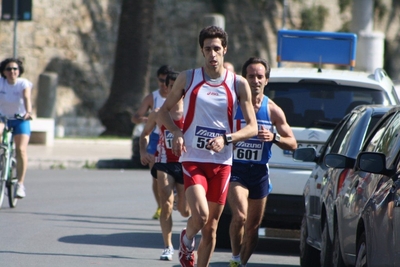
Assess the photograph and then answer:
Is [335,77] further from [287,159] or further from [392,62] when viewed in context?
[392,62]

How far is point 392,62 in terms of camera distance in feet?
138

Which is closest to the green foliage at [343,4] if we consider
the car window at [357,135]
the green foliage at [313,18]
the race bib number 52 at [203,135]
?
the green foliage at [313,18]

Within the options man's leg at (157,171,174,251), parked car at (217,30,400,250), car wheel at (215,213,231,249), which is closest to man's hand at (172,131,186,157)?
man's leg at (157,171,174,251)

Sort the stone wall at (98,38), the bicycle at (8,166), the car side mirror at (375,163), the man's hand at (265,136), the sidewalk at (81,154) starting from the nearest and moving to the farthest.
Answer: the car side mirror at (375,163), the man's hand at (265,136), the bicycle at (8,166), the sidewalk at (81,154), the stone wall at (98,38)

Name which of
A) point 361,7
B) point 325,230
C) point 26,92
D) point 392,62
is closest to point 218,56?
point 325,230

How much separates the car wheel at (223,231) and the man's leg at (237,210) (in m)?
1.87

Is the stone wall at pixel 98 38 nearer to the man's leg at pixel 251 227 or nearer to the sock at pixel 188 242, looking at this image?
the man's leg at pixel 251 227

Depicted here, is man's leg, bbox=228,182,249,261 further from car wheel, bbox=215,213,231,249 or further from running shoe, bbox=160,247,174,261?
car wheel, bbox=215,213,231,249

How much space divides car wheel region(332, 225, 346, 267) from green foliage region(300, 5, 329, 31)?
3232 centimetres

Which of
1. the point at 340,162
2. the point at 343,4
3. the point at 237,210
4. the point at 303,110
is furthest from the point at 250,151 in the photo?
the point at 343,4

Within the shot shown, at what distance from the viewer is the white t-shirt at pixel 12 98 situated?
539 inches

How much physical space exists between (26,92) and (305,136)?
5076 mm

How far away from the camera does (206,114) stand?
7660 millimetres

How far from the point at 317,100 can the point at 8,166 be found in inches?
191
